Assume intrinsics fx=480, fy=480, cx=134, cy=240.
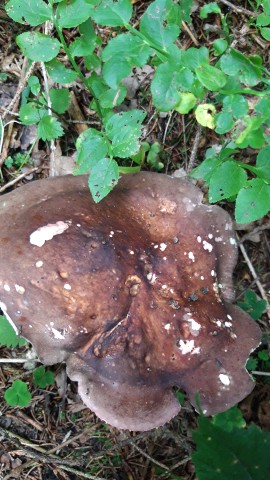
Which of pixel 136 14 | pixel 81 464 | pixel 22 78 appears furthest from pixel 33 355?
pixel 136 14

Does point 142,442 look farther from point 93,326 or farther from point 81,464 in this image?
point 93,326

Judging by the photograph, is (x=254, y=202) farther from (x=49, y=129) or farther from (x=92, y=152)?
(x=49, y=129)

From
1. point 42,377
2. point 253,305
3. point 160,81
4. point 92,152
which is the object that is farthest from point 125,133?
point 42,377

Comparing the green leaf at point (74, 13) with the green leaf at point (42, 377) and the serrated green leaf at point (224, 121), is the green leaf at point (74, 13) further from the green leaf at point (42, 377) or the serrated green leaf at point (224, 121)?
the green leaf at point (42, 377)

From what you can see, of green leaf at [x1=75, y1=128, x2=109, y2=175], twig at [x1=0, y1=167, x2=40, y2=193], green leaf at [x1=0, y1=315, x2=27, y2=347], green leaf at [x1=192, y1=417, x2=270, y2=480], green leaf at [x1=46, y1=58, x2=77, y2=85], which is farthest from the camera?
twig at [x1=0, y1=167, x2=40, y2=193]

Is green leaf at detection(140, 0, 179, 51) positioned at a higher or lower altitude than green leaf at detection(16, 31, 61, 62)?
higher

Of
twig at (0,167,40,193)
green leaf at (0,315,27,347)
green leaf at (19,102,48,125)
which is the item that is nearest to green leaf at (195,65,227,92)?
green leaf at (19,102,48,125)

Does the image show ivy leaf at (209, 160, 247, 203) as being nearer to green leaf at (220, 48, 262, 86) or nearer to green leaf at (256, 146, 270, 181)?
green leaf at (256, 146, 270, 181)

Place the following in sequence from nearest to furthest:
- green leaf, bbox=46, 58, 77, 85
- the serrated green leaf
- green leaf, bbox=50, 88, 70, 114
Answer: the serrated green leaf
green leaf, bbox=46, 58, 77, 85
green leaf, bbox=50, 88, 70, 114
